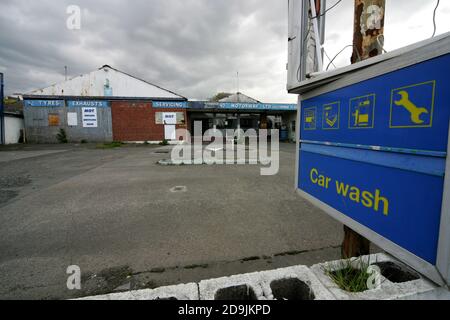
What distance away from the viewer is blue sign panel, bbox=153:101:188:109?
19.5 metres

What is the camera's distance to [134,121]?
19422 mm

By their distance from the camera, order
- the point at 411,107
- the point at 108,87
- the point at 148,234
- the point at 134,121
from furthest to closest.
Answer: the point at 108,87
the point at 134,121
the point at 148,234
the point at 411,107

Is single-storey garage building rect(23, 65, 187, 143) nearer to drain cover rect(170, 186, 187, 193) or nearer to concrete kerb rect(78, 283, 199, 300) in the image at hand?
drain cover rect(170, 186, 187, 193)

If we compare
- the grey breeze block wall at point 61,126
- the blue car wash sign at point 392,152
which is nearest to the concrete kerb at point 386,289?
the blue car wash sign at point 392,152

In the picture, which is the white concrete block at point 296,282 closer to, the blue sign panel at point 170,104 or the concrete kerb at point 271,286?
the concrete kerb at point 271,286

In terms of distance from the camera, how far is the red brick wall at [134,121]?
1920cm

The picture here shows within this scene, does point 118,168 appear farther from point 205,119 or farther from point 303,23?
point 205,119

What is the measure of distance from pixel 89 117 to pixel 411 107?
73.7 ft

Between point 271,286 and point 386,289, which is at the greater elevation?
point 386,289

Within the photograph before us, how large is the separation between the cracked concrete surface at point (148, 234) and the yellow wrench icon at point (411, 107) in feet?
7.05

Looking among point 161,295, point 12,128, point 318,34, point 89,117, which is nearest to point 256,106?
point 89,117

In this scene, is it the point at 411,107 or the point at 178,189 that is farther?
the point at 178,189

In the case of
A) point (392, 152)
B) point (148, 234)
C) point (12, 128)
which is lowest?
point (148, 234)

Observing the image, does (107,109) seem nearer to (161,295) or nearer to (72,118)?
(72,118)
